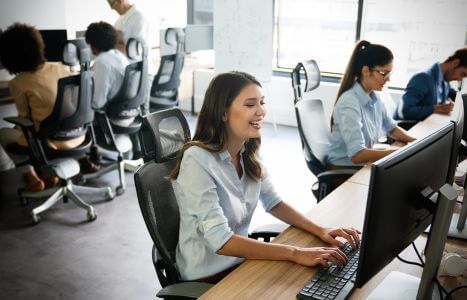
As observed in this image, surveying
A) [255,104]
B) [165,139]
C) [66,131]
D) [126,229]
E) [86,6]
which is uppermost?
[86,6]

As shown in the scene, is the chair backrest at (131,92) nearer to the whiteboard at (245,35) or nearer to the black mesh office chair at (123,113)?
the black mesh office chair at (123,113)

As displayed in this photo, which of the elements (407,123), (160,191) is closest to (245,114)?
(160,191)

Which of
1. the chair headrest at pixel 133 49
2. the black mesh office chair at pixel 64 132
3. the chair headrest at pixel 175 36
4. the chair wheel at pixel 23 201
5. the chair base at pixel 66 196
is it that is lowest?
the chair wheel at pixel 23 201

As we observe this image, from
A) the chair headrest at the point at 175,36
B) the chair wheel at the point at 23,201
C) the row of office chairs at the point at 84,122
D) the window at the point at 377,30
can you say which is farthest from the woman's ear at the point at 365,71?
the chair wheel at the point at 23,201

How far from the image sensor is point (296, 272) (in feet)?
4.65

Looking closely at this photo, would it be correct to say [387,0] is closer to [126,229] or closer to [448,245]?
[126,229]

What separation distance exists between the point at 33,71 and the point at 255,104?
222 cm

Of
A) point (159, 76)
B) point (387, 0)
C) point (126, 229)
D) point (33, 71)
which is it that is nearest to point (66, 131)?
point (33, 71)

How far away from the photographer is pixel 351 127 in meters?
2.54

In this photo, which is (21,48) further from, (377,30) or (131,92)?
(377,30)

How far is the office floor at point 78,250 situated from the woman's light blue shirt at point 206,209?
1.03 meters

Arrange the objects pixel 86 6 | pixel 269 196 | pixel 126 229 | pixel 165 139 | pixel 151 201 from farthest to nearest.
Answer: pixel 86 6 → pixel 126 229 → pixel 269 196 → pixel 165 139 → pixel 151 201

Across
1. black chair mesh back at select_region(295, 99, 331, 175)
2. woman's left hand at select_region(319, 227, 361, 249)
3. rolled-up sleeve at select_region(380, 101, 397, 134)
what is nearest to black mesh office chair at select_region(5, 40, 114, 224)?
black chair mesh back at select_region(295, 99, 331, 175)

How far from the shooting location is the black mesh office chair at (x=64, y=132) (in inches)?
122
